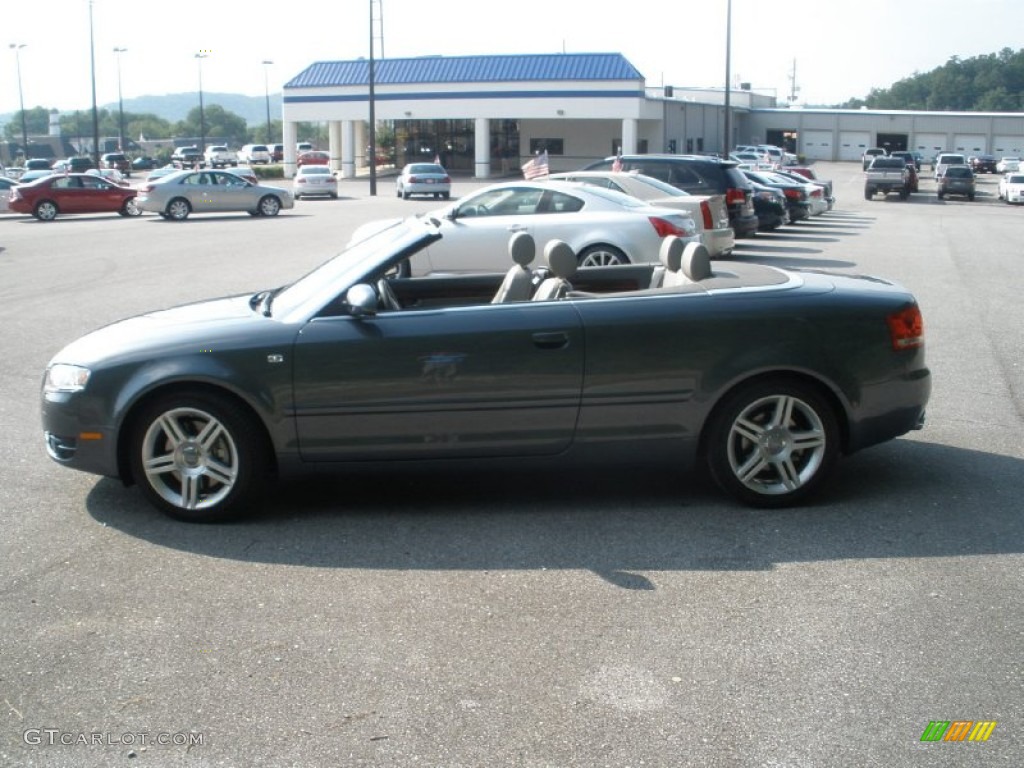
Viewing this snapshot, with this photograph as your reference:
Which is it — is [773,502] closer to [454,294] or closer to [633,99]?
[454,294]

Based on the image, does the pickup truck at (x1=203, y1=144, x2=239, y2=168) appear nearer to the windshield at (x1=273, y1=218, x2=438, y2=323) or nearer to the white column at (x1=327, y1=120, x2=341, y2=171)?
the white column at (x1=327, y1=120, x2=341, y2=171)

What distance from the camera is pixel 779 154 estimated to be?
7119cm

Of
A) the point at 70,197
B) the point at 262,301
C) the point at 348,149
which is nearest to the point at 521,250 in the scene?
the point at 262,301

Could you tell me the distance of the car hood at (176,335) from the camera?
5.92 meters

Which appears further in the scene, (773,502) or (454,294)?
(454,294)

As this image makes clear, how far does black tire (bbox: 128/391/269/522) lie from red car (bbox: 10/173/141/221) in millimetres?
31916

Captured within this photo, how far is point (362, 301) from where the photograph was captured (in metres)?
5.86

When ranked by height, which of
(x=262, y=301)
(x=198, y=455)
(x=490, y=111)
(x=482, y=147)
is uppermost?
(x=490, y=111)

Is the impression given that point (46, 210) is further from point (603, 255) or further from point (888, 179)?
point (888, 179)

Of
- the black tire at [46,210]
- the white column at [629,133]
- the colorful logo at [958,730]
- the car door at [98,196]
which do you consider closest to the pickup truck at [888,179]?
the white column at [629,133]

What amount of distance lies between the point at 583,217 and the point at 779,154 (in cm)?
6037

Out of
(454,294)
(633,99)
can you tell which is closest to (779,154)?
(633,99)

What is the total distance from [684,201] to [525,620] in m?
12.8

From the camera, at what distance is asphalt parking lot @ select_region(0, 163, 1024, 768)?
3.82 m
